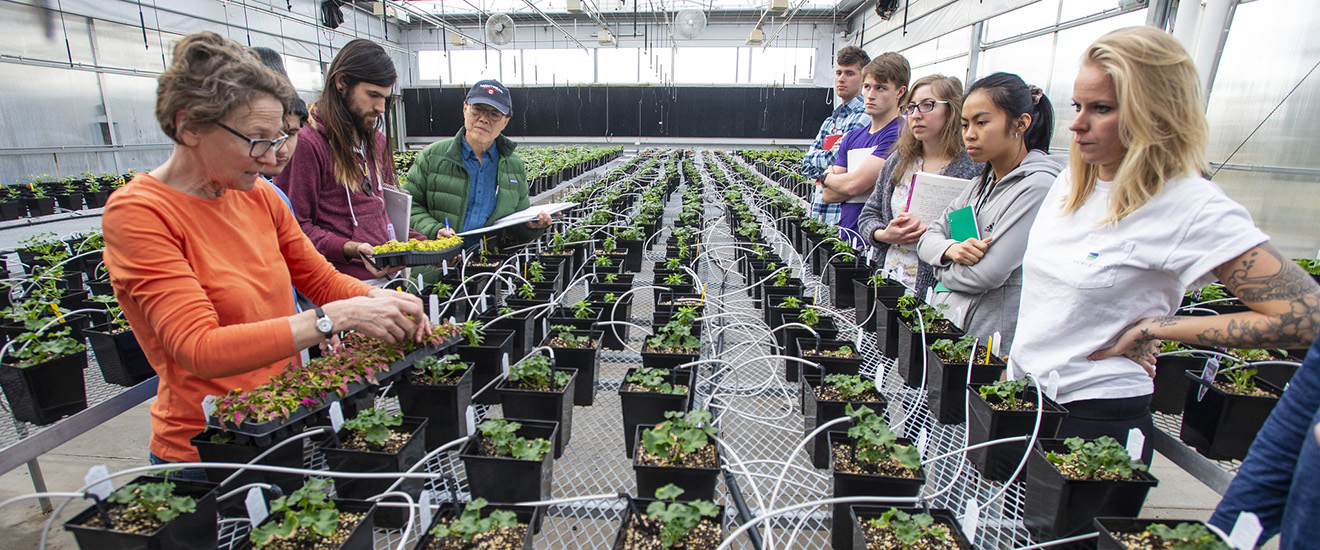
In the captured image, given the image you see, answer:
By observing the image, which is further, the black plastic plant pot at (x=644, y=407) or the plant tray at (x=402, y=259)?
the plant tray at (x=402, y=259)

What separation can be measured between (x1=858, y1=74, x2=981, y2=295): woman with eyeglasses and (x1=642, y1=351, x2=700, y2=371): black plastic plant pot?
1045 mm

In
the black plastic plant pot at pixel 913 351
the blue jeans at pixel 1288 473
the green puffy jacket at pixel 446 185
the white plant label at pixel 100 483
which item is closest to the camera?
the blue jeans at pixel 1288 473

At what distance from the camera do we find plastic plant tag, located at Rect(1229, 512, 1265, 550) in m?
0.78

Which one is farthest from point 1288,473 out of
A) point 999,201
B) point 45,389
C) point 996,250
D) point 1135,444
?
point 45,389

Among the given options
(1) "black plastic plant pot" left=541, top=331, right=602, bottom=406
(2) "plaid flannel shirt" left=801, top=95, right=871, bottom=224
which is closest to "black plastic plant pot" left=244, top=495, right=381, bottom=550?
(1) "black plastic plant pot" left=541, top=331, right=602, bottom=406

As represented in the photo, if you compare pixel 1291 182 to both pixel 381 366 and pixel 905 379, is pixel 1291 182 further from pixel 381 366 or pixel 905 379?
pixel 381 366

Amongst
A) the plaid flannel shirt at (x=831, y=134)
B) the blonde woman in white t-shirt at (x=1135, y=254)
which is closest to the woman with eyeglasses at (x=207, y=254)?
the blonde woman in white t-shirt at (x=1135, y=254)

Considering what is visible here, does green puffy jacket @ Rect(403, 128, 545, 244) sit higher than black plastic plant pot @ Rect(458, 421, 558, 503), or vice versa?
green puffy jacket @ Rect(403, 128, 545, 244)

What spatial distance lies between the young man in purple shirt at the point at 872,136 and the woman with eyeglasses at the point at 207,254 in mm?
2409

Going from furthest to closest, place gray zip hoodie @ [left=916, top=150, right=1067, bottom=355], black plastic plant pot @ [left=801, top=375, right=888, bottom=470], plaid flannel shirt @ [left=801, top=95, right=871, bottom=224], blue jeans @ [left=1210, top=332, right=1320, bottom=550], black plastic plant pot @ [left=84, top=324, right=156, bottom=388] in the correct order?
1. plaid flannel shirt @ [left=801, top=95, right=871, bottom=224]
2. black plastic plant pot @ [left=84, top=324, right=156, bottom=388]
3. gray zip hoodie @ [left=916, top=150, right=1067, bottom=355]
4. black plastic plant pot @ [left=801, top=375, right=888, bottom=470]
5. blue jeans @ [left=1210, top=332, right=1320, bottom=550]

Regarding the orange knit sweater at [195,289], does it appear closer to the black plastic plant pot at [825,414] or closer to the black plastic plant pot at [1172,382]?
the black plastic plant pot at [825,414]

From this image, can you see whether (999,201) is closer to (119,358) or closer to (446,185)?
(446,185)

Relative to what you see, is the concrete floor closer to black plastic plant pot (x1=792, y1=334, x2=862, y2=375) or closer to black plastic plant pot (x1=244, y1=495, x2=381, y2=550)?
black plastic plant pot (x1=792, y1=334, x2=862, y2=375)

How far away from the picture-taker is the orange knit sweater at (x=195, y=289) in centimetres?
109
